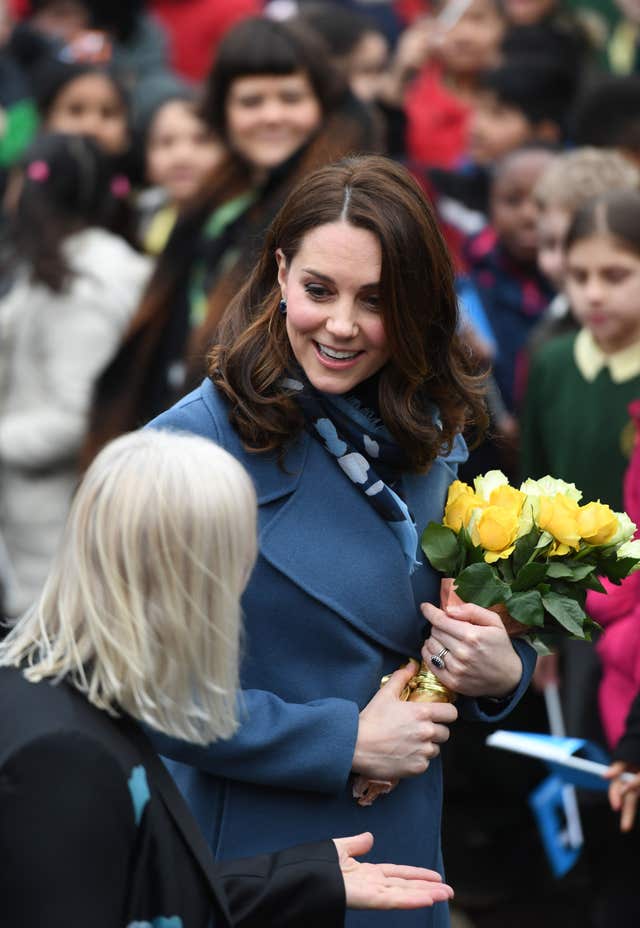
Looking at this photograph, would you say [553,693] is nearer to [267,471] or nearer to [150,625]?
[267,471]

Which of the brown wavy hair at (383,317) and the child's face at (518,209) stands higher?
the brown wavy hair at (383,317)

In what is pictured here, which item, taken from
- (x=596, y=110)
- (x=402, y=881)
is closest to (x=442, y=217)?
(x=596, y=110)

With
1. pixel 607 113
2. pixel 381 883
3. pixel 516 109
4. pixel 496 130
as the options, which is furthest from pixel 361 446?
pixel 516 109

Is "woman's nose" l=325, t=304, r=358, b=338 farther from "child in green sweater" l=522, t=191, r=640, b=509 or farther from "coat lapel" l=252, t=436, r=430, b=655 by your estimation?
"child in green sweater" l=522, t=191, r=640, b=509

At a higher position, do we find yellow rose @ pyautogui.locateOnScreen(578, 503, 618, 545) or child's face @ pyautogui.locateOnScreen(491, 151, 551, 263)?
yellow rose @ pyautogui.locateOnScreen(578, 503, 618, 545)

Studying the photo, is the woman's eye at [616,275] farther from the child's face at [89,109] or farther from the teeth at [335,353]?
the child's face at [89,109]

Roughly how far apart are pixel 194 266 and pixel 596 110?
283cm

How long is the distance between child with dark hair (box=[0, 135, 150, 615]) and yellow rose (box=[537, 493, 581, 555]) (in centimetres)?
310

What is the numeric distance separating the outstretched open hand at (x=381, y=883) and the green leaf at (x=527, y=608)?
1.65 ft

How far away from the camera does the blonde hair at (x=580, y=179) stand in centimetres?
536

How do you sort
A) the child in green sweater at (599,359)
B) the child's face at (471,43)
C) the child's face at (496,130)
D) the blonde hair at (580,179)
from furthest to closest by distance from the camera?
the child's face at (471,43) < the child's face at (496,130) < the blonde hair at (580,179) < the child in green sweater at (599,359)

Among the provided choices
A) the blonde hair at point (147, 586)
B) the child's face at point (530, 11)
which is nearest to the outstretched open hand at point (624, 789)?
the blonde hair at point (147, 586)

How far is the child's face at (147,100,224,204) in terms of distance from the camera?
7074 millimetres

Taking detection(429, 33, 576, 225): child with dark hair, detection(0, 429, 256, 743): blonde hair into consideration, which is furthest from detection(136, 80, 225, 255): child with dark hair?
detection(0, 429, 256, 743): blonde hair
